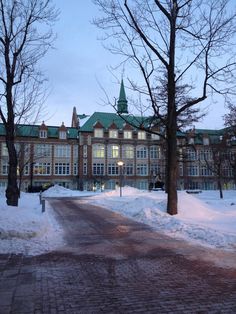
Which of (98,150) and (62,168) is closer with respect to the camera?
(62,168)

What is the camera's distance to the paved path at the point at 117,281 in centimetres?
589

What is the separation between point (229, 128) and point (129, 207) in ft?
85.7

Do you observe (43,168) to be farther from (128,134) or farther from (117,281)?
(117,281)

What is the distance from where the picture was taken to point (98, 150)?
273 ft

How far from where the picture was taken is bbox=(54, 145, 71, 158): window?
81.4m

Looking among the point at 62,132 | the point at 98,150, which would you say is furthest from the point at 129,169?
the point at 62,132

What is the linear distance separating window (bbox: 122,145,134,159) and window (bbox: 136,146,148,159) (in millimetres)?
1493

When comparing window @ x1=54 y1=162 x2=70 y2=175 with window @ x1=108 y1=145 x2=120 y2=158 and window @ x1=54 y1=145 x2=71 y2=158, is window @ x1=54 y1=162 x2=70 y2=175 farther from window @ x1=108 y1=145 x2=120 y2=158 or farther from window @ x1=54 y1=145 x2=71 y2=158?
window @ x1=108 y1=145 x2=120 y2=158

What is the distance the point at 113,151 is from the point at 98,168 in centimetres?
517

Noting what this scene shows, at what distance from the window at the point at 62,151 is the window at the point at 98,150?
533 centimetres

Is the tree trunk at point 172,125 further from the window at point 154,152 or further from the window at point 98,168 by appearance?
the window at point 154,152

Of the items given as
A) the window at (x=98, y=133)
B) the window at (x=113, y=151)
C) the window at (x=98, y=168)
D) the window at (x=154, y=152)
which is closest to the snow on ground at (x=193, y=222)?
the window at (x=98, y=168)

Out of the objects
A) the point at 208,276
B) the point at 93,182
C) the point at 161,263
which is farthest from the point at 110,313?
the point at 93,182

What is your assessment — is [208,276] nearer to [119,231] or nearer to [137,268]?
[137,268]
